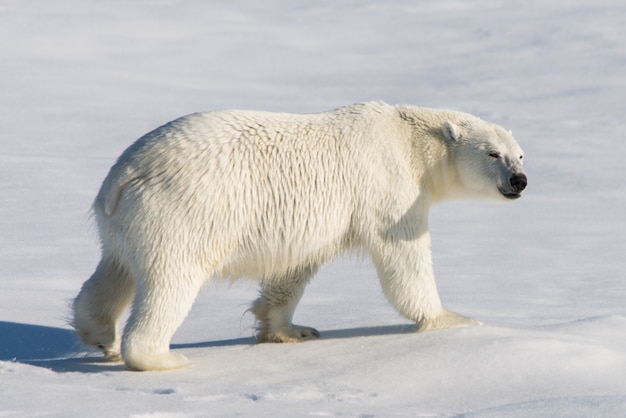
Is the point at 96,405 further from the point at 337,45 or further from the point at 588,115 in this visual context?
the point at 337,45

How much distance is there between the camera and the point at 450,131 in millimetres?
6055

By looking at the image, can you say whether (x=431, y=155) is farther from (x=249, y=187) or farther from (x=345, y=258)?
(x=345, y=258)

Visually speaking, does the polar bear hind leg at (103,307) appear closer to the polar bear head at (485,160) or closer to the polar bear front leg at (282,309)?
the polar bear front leg at (282,309)

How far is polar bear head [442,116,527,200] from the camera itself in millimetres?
6043

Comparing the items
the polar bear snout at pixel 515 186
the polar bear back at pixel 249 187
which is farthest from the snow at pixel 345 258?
the polar bear snout at pixel 515 186

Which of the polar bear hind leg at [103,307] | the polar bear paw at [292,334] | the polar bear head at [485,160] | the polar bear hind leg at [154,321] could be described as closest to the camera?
the polar bear hind leg at [154,321]

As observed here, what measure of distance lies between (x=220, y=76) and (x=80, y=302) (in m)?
13.8

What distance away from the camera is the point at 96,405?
4059 mm

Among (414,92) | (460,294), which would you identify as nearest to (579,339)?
(460,294)

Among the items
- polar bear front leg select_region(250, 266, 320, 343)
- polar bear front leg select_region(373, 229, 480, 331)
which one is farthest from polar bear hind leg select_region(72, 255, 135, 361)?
polar bear front leg select_region(373, 229, 480, 331)

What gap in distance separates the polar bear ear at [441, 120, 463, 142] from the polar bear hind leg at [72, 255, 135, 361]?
6.80 ft

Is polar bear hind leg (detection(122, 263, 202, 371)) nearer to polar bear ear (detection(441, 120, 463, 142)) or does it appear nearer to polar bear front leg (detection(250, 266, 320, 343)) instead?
polar bear front leg (detection(250, 266, 320, 343))

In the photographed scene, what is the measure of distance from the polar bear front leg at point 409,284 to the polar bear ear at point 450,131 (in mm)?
693

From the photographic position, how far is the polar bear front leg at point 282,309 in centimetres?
596
